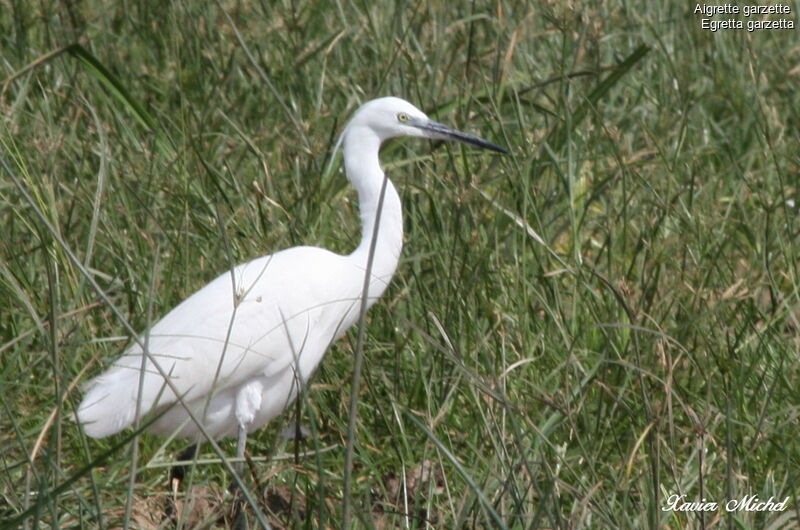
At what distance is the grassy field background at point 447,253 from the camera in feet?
8.04

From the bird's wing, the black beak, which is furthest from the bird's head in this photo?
the bird's wing

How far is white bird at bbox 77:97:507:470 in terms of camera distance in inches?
117

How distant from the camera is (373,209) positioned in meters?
3.22

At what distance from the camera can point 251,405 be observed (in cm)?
309

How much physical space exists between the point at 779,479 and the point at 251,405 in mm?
1184

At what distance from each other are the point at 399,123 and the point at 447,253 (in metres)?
0.35

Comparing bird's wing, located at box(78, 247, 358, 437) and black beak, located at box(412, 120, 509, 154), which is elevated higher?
black beak, located at box(412, 120, 509, 154)

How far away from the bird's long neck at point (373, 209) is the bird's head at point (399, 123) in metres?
0.03

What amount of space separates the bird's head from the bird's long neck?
1.0 inches
